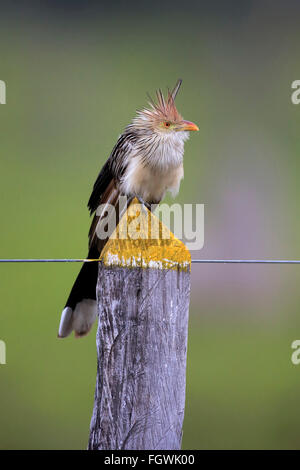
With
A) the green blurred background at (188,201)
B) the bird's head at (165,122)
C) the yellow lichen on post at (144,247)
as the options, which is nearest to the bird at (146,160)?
the bird's head at (165,122)

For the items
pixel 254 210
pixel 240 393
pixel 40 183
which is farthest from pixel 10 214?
pixel 240 393

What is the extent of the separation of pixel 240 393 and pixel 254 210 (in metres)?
1.95

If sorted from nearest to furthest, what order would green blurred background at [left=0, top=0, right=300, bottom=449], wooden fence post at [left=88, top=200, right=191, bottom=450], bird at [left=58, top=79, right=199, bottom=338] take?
wooden fence post at [left=88, top=200, right=191, bottom=450] < bird at [left=58, top=79, right=199, bottom=338] < green blurred background at [left=0, top=0, right=300, bottom=449]

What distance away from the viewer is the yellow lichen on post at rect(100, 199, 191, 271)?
5.51 ft

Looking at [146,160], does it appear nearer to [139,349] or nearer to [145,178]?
[145,178]

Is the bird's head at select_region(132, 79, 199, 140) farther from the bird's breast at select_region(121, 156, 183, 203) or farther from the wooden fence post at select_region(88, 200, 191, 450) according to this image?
the wooden fence post at select_region(88, 200, 191, 450)

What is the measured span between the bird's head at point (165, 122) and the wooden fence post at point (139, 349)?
1141 millimetres

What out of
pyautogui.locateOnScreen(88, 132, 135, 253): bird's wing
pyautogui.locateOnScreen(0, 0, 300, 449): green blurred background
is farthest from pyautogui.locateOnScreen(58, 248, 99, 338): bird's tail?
pyautogui.locateOnScreen(0, 0, 300, 449): green blurred background

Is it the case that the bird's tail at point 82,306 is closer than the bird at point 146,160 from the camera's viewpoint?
Yes

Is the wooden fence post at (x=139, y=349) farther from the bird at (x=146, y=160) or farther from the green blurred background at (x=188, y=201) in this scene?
the green blurred background at (x=188, y=201)

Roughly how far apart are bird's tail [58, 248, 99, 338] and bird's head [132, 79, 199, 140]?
2.43ft

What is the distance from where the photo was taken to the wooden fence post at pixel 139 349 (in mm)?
1653

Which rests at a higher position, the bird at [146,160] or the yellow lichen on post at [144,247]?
the bird at [146,160]

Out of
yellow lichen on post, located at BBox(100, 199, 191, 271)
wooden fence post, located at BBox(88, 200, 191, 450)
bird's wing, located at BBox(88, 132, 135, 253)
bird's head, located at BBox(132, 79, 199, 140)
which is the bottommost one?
wooden fence post, located at BBox(88, 200, 191, 450)
